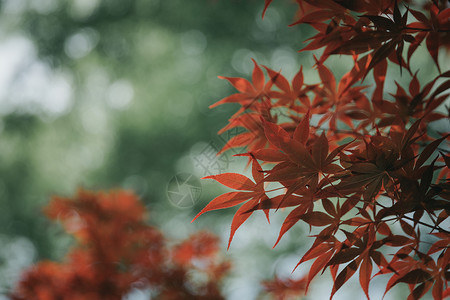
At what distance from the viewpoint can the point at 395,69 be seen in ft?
10.3

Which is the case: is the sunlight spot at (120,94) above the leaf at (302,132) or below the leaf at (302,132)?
above

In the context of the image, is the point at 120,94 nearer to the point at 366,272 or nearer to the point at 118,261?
the point at 118,261

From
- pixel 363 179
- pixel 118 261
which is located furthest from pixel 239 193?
pixel 118 261

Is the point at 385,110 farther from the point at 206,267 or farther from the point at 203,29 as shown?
the point at 203,29

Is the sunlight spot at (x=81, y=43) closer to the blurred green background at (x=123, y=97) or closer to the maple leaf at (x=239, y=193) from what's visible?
the blurred green background at (x=123, y=97)

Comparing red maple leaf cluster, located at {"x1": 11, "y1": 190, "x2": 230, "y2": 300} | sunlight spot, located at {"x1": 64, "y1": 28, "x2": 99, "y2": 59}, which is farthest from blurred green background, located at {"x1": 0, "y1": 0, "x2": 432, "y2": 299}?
red maple leaf cluster, located at {"x1": 11, "y1": 190, "x2": 230, "y2": 300}

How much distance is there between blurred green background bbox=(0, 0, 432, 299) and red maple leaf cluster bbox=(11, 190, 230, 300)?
1.68 meters

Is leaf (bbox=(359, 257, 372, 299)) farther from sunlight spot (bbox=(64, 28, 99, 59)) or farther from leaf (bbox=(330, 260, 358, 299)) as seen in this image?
sunlight spot (bbox=(64, 28, 99, 59))

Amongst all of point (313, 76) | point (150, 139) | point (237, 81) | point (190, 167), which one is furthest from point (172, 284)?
point (313, 76)

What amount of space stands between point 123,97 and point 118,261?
2400mm

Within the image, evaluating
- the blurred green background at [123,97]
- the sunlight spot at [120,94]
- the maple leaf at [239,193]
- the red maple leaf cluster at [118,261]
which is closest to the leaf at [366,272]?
the maple leaf at [239,193]

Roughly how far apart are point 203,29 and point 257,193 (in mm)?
3409

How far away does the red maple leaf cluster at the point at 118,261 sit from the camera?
58.8 inches

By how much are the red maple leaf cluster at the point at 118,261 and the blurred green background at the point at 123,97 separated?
168cm
